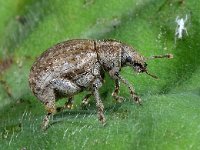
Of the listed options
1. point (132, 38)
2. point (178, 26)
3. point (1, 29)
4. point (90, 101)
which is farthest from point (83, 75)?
point (1, 29)

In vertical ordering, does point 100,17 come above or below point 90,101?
above

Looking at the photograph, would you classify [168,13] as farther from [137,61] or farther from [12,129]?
[12,129]

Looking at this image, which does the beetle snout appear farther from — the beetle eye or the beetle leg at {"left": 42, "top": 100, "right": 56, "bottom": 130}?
the beetle leg at {"left": 42, "top": 100, "right": 56, "bottom": 130}

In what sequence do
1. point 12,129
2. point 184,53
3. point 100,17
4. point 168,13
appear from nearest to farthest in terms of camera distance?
point 12,129, point 184,53, point 168,13, point 100,17

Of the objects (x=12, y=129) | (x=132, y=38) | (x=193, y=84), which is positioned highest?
(x=132, y=38)

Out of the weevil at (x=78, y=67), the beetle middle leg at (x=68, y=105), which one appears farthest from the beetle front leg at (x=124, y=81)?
the beetle middle leg at (x=68, y=105)

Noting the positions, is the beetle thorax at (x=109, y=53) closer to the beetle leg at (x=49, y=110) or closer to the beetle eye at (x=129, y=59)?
the beetle eye at (x=129, y=59)

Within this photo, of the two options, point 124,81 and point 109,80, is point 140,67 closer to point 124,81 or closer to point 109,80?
point 124,81

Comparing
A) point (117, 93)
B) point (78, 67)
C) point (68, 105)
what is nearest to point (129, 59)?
point (117, 93)
